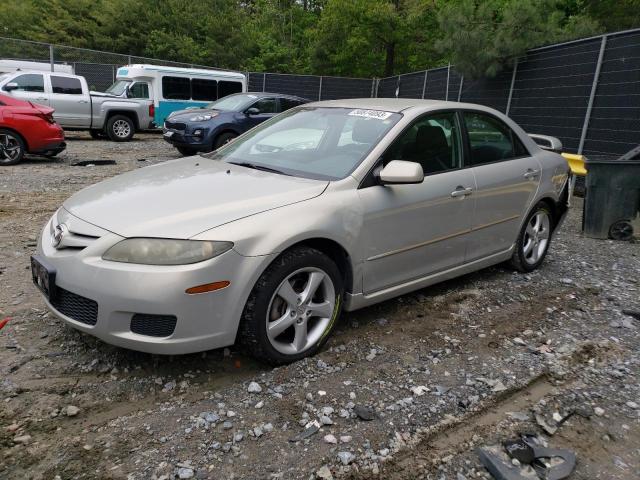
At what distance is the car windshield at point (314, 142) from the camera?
11.4 feet

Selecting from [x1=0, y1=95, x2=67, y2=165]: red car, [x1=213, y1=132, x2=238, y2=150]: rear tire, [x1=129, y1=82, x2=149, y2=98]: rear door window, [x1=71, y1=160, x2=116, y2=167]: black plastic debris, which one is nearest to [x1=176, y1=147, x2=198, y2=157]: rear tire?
[x1=213, y1=132, x2=238, y2=150]: rear tire

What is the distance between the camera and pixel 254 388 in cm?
281

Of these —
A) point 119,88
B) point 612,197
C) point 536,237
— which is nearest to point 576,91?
point 612,197

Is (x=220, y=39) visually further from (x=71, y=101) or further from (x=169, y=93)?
(x=71, y=101)

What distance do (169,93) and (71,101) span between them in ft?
13.4

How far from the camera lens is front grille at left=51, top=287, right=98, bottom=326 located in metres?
2.65

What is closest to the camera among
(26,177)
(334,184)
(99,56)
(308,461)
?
(308,461)

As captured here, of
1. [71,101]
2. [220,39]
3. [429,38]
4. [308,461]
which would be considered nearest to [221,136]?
[71,101]

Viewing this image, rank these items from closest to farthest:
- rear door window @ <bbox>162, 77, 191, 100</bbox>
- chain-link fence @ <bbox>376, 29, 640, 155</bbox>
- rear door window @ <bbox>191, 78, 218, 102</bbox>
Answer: chain-link fence @ <bbox>376, 29, 640, 155</bbox>, rear door window @ <bbox>162, 77, 191, 100</bbox>, rear door window @ <bbox>191, 78, 218, 102</bbox>

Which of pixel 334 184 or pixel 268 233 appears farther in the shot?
pixel 334 184

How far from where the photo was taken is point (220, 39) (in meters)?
31.1

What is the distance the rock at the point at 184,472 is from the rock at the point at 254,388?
0.63m

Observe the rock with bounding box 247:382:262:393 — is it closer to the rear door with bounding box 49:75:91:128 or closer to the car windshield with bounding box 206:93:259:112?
the car windshield with bounding box 206:93:259:112

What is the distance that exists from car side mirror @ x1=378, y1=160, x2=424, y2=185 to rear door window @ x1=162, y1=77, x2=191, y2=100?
15.8 meters
